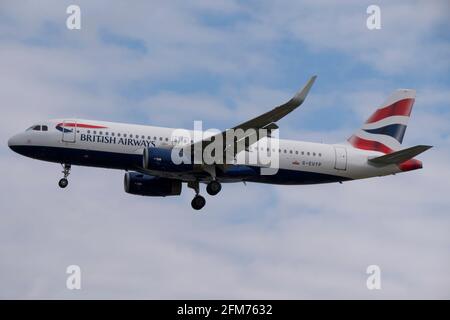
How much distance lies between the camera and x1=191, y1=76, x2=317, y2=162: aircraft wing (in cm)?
4816

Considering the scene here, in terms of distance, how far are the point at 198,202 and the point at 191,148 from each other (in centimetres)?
491

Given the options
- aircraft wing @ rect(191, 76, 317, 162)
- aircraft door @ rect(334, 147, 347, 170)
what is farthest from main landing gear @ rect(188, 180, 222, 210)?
aircraft door @ rect(334, 147, 347, 170)

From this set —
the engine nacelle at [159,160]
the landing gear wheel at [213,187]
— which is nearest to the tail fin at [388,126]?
the landing gear wheel at [213,187]

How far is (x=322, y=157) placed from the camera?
6053cm

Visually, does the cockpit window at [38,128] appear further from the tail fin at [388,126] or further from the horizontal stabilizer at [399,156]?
the horizontal stabilizer at [399,156]

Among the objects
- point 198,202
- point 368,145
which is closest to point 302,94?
point 198,202

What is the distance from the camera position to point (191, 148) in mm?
56375

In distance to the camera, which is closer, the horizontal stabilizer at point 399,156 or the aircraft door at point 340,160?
the horizontal stabilizer at point 399,156

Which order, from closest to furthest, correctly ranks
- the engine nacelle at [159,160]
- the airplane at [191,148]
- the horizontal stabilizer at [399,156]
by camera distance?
the engine nacelle at [159,160]
the airplane at [191,148]
the horizontal stabilizer at [399,156]

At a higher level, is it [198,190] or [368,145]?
[368,145]

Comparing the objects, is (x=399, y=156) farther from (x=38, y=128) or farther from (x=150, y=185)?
(x=38, y=128)

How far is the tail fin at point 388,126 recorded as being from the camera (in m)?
63.3
